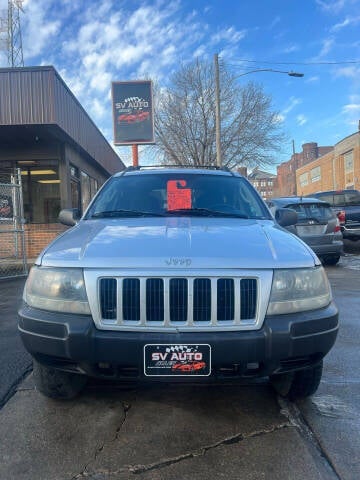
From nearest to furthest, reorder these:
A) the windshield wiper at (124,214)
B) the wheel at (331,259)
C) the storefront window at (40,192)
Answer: the windshield wiper at (124,214) < the wheel at (331,259) < the storefront window at (40,192)

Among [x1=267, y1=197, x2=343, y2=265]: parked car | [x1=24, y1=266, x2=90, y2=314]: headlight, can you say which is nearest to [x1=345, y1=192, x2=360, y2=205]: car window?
[x1=267, y1=197, x2=343, y2=265]: parked car

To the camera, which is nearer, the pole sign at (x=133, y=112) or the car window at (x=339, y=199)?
the car window at (x=339, y=199)

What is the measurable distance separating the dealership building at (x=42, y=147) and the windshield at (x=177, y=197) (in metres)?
5.60

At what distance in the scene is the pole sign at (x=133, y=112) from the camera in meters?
14.1

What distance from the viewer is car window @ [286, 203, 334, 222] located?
8.98 metres

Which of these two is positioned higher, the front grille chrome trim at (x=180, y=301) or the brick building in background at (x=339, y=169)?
the brick building in background at (x=339, y=169)

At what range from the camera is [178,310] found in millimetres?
2299

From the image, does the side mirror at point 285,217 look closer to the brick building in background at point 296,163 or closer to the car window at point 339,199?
the car window at point 339,199

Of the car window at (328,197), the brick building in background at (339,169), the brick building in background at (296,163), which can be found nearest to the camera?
the car window at (328,197)

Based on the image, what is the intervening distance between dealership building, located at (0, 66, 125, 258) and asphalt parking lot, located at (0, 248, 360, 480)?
6614mm

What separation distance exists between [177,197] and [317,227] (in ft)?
19.9

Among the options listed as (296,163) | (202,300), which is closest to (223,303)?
(202,300)

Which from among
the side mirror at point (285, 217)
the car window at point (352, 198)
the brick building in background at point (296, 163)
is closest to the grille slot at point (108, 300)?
the side mirror at point (285, 217)

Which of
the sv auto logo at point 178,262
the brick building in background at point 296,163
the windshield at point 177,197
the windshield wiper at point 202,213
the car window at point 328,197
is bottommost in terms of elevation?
the sv auto logo at point 178,262
